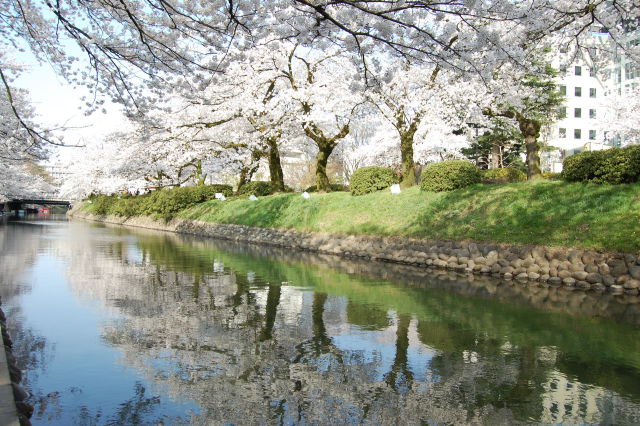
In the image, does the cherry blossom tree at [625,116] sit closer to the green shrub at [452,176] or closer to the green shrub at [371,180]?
the green shrub at [371,180]

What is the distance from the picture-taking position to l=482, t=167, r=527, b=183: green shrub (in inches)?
901

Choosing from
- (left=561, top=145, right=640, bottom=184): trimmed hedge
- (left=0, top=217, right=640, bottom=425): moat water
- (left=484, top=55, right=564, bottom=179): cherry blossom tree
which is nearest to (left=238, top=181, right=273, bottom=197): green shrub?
(left=484, top=55, right=564, bottom=179): cherry blossom tree

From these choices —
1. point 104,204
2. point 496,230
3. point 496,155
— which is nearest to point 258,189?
point 496,155

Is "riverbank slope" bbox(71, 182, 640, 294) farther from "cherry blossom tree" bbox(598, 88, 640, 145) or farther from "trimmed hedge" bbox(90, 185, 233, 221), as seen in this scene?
"cherry blossom tree" bbox(598, 88, 640, 145)

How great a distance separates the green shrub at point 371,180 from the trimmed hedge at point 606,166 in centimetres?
913

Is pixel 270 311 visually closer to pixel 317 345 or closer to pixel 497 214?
pixel 317 345

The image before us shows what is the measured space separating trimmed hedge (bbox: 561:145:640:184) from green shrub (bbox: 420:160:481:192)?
390 cm

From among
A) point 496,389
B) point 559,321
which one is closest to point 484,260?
point 559,321

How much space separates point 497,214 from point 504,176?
26.7 ft

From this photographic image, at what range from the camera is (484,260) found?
14.7 meters

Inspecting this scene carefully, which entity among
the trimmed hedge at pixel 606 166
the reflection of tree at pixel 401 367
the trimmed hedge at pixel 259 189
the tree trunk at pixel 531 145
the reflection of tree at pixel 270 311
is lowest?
the reflection of tree at pixel 401 367

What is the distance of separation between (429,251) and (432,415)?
11.8 metres

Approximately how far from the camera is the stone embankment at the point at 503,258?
1198 cm

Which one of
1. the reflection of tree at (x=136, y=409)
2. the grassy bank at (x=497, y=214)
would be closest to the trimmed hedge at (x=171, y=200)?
the grassy bank at (x=497, y=214)
